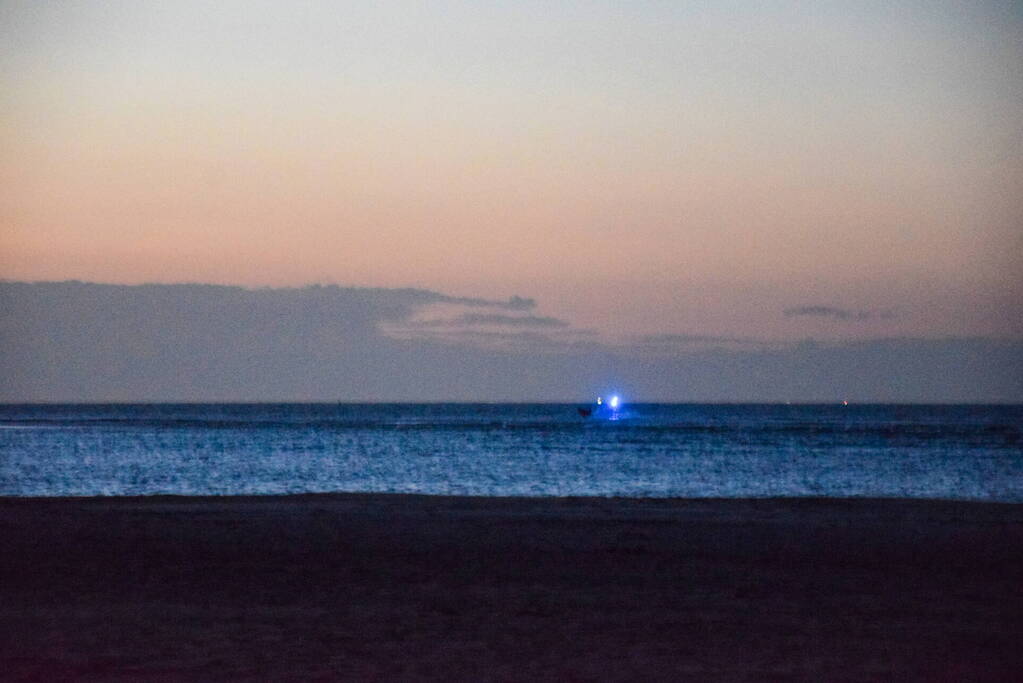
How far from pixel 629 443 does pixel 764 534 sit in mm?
55445

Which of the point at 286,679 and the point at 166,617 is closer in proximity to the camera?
the point at 286,679

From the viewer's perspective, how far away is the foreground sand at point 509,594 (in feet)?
33.0

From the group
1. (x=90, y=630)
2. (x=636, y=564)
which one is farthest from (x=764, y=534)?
(x=90, y=630)

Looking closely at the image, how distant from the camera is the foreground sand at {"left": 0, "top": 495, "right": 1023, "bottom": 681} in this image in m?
10.1

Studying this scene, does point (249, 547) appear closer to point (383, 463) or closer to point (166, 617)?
point (166, 617)

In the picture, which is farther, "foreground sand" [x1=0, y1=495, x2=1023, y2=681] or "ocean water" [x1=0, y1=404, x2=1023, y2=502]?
"ocean water" [x1=0, y1=404, x2=1023, y2=502]

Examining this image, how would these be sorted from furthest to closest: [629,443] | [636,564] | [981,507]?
[629,443] < [981,507] < [636,564]

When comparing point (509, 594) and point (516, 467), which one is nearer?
point (509, 594)

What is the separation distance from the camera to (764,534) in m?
18.2

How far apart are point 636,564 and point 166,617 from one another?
581cm

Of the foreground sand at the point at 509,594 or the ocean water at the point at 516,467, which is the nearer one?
the foreground sand at the point at 509,594

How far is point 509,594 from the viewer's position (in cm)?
1321

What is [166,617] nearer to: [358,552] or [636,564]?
[358,552]

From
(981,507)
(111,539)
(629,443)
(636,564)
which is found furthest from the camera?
(629,443)
